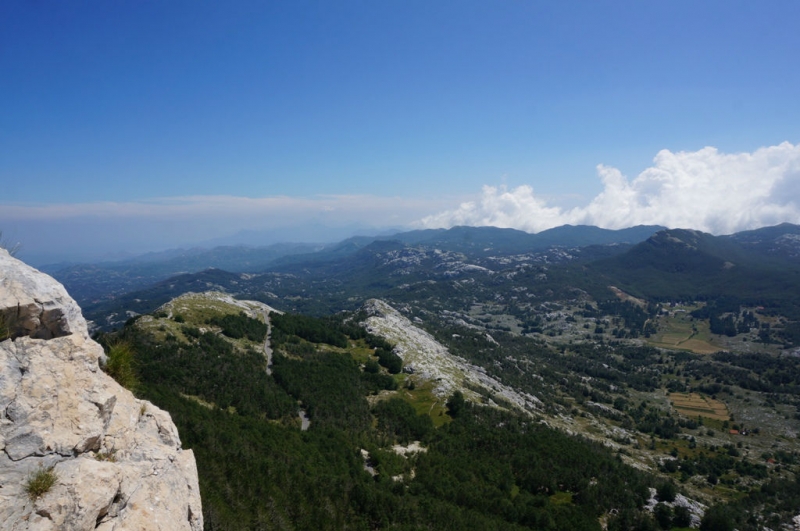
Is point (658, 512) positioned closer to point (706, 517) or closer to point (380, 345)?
point (706, 517)

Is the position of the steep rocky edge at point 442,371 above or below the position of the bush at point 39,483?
below

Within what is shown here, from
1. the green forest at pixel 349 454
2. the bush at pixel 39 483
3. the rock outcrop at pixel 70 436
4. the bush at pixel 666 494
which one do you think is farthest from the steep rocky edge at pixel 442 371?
the bush at pixel 39 483

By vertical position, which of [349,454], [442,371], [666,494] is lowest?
[666,494]

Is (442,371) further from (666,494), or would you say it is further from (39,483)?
(39,483)

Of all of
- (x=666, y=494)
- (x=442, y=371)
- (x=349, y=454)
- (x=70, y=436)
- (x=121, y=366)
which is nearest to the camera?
(x=70, y=436)

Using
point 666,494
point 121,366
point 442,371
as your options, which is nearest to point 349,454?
point 121,366

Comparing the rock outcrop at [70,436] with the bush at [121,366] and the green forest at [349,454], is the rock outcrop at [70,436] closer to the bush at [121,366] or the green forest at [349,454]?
the bush at [121,366]

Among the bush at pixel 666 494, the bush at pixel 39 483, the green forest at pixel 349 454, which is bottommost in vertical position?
the bush at pixel 666 494
